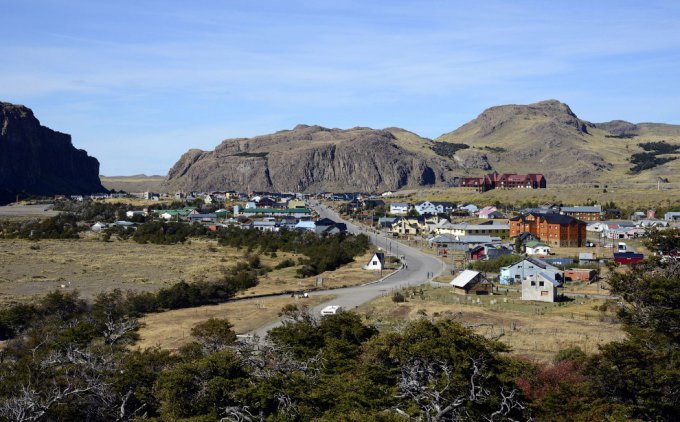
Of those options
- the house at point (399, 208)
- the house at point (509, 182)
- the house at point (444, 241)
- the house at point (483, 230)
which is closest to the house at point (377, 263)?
the house at point (444, 241)

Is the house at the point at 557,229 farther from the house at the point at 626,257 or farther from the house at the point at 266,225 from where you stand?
the house at the point at 266,225

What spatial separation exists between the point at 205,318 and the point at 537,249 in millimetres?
33930

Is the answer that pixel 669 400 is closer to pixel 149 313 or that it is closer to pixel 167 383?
pixel 167 383

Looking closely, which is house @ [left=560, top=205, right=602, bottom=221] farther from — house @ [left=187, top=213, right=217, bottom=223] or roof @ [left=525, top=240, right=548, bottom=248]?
house @ [left=187, top=213, right=217, bottom=223]

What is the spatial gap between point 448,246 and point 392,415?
2149 inches

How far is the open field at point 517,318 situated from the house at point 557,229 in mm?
27013

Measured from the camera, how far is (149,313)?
124 ft

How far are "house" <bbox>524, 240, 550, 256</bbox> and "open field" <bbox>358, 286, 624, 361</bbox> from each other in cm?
1895

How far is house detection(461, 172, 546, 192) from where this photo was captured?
431 feet

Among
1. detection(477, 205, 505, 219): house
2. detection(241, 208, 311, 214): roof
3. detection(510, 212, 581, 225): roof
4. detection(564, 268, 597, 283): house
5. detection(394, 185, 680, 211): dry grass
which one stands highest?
detection(394, 185, 680, 211): dry grass

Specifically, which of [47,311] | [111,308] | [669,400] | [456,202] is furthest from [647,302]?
[456,202]

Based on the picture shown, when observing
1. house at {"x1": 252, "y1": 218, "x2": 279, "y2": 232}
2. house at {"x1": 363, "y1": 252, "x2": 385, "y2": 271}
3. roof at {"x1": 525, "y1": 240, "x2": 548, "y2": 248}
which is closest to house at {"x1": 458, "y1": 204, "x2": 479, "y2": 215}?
house at {"x1": 252, "y1": 218, "x2": 279, "y2": 232}

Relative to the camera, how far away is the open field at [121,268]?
45312 mm

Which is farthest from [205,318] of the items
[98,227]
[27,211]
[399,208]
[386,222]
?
[27,211]
